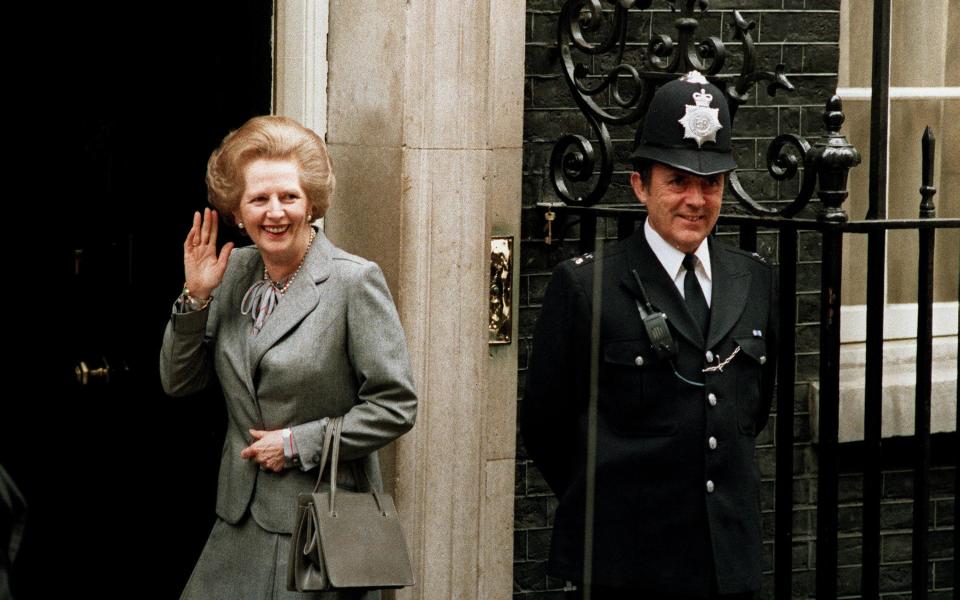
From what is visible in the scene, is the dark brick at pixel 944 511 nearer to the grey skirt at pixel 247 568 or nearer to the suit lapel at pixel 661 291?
the suit lapel at pixel 661 291

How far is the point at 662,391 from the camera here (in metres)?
4.93

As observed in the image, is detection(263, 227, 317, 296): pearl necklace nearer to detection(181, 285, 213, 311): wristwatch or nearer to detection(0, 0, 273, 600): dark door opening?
detection(181, 285, 213, 311): wristwatch

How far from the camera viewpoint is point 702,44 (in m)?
5.96

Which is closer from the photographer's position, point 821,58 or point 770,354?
point 770,354

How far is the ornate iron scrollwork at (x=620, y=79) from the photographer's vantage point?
18.6ft

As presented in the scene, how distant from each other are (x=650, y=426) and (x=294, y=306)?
3.40 ft

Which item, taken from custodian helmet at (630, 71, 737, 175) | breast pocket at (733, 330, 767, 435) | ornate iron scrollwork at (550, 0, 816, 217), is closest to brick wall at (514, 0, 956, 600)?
ornate iron scrollwork at (550, 0, 816, 217)

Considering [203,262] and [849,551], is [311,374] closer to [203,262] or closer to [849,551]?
[203,262]

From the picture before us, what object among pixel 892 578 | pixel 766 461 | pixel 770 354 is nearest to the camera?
pixel 770 354

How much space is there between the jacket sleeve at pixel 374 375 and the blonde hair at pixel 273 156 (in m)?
0.29

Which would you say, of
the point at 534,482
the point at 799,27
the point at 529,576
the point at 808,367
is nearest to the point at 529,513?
the point at 534,482

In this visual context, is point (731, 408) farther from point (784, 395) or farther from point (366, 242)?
point (366, 242)

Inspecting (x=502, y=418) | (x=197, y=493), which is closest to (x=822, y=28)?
(x=502, y=418)

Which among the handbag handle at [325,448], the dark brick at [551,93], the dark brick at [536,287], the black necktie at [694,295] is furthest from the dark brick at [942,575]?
the handbag handle at [325,448]
